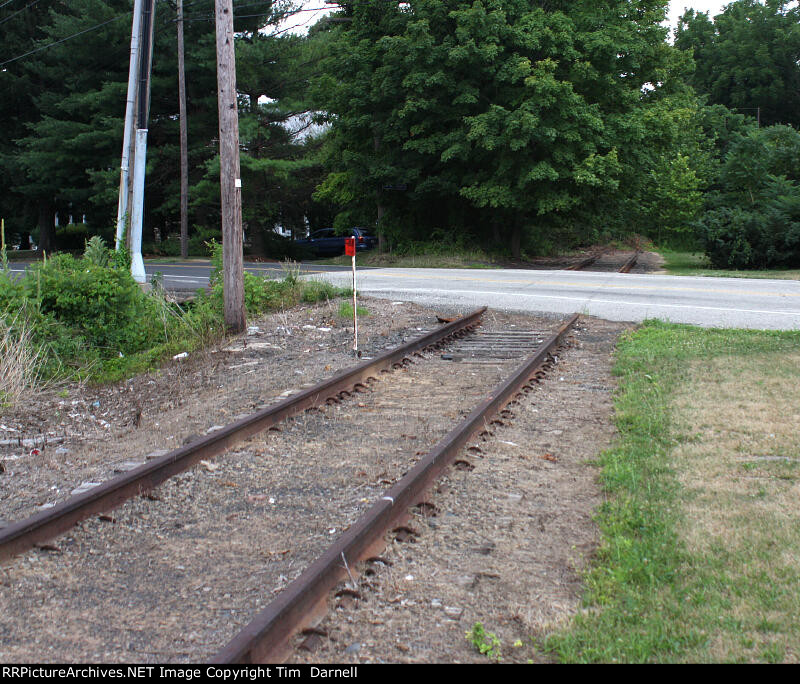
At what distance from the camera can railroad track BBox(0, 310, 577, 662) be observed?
3.41 m

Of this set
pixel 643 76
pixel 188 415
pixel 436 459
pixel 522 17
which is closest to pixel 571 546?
pixel 436 459

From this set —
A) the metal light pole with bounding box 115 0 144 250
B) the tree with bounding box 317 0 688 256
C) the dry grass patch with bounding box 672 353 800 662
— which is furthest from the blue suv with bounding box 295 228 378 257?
the dry grass patch with bounding box 672 353 800 662

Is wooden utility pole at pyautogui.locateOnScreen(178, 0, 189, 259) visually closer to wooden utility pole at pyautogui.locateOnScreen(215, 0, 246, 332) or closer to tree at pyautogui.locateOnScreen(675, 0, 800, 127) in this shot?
wooden utility pole at pyautogui.locateOnScreen(215, 0, 246, 332)

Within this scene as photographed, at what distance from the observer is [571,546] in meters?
4.18

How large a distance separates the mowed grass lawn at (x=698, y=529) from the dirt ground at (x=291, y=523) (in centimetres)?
21

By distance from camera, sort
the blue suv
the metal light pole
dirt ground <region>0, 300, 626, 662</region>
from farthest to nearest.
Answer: the blue suv < the metal light pole < dirt ground <region>0, 300, 626, 662</region>

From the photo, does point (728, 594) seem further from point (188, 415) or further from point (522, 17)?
point (522, 17)

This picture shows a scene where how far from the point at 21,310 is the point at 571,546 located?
8.43 metres

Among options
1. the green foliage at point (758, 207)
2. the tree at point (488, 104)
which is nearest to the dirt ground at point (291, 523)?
the tree at point (488, 104)

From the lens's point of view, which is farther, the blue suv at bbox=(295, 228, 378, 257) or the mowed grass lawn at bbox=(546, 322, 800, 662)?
→ the blue suv at bbox=(295, 228, 378, 257)

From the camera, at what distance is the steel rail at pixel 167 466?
4.24 metres

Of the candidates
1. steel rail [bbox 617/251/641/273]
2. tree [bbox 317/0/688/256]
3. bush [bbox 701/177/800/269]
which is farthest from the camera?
steel rail [bbox 617/251/641/273]

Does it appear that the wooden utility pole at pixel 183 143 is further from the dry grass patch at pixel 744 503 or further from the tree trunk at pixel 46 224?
the dry grass patch at pixel 744 503

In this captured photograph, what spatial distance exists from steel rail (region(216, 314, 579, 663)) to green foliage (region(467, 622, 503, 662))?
2.15 ft
